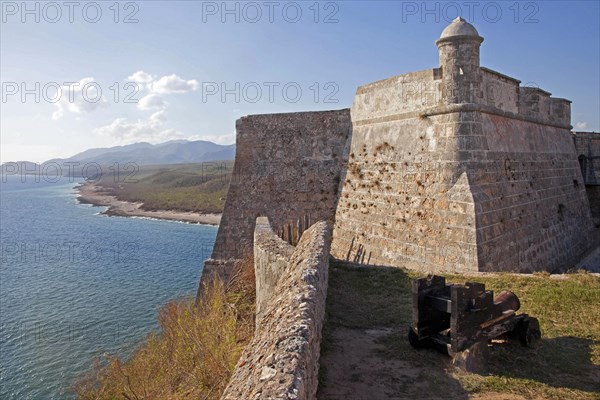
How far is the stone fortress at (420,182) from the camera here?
1023 centimetres

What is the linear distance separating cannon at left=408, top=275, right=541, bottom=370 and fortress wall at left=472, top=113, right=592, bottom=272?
456cm

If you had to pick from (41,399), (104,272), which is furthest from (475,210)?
(104,272)

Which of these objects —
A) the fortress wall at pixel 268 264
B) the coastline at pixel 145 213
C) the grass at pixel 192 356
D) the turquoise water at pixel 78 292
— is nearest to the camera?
the grass at pixel 192 356

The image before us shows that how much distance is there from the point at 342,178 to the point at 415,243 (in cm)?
422

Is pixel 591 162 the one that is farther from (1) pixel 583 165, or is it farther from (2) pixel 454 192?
(2) pixel 454 192

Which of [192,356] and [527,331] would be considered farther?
[192,356]

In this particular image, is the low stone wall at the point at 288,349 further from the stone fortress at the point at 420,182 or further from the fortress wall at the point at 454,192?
the fortress wall at the point at 454,192

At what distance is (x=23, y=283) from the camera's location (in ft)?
87.2

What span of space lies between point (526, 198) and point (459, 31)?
513 centimetres

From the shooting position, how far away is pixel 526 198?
12477mm

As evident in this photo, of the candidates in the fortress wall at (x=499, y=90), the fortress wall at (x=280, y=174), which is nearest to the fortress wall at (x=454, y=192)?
the fortress wall at (x=499, y=90)

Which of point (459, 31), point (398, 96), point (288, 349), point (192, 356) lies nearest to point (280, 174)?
point (398, 96)

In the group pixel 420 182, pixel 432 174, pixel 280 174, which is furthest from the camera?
pixel 280 174

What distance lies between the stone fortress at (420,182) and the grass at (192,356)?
1.03m
